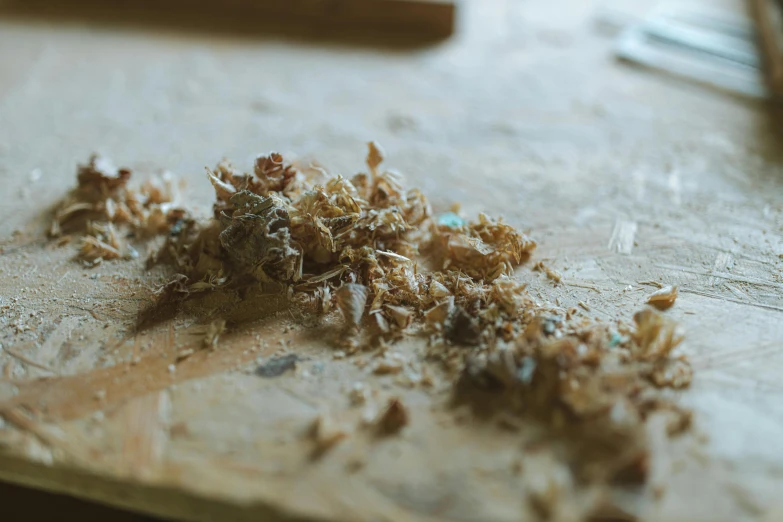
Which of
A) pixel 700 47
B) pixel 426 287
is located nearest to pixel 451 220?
pixel 426 287

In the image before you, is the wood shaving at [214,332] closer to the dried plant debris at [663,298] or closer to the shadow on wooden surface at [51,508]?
the shadow on wooden surface at [51,508]

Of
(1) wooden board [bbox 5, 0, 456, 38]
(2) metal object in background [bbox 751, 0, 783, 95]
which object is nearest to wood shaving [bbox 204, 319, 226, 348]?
(1) wooden board [bbox 5, 0, 456, 38]

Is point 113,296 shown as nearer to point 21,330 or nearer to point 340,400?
point 21,330

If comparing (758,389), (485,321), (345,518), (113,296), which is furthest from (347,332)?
(758,389)

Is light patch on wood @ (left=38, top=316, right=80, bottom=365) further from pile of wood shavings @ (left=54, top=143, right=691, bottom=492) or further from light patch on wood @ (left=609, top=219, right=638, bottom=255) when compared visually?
light patch on wood @ (left=609, top=219, right=638, bottom=255)

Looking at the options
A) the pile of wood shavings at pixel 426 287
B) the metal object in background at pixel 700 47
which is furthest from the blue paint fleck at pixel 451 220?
the metal object in background at pixel 700 47
